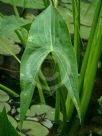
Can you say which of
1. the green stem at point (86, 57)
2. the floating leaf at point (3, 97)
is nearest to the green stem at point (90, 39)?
the green stem at point (86, 57)

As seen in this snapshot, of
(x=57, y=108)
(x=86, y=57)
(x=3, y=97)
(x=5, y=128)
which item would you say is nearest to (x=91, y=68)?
(x=86, y=57)

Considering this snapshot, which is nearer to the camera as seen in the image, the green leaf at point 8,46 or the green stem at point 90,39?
the green stem at point 90,39

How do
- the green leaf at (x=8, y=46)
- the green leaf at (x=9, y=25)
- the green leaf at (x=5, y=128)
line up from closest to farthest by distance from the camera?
1. the green leaf at (x=5, y=128)
2. the green leaf at (x=9, y=25)
3. the green leaf at (x=8, y=46)

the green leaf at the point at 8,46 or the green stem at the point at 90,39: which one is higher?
the green stem at the point at 90,39

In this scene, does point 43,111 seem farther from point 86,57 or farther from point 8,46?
point 8,46

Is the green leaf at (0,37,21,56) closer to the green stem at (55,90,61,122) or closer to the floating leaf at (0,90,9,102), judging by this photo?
the floating leaf at (0,90,9,102)

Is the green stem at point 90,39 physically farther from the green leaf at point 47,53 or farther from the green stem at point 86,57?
the green leaf at point 47,53

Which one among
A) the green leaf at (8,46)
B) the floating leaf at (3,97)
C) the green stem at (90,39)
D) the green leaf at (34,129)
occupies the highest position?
the green stem at (90,39)

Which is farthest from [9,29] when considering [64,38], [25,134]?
[25,134]

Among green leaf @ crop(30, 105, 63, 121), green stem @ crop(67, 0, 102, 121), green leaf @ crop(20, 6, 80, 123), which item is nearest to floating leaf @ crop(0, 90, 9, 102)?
green leaf @ crop(30, 105, 63, 121)
